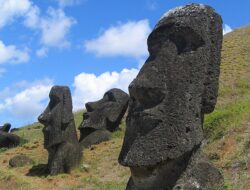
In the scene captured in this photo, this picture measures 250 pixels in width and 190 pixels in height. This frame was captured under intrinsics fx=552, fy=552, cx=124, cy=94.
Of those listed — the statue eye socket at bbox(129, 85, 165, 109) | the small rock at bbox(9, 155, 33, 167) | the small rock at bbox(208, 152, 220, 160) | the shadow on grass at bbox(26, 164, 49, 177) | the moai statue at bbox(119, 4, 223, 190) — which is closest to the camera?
the moai statue at bbox(119, 4, 223, 190)

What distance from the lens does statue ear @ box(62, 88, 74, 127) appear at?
20.8 m

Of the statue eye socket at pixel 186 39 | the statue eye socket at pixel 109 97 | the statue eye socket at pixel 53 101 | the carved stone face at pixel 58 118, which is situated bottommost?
the statue eye socket at pixel 186 39

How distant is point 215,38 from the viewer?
795cm

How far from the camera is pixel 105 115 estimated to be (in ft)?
82.8

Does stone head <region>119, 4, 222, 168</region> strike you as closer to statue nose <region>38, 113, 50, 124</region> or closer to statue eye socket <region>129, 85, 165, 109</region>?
statue eye socket <region>129, 85, 165, 109</region>

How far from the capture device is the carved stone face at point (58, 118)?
20.7 m

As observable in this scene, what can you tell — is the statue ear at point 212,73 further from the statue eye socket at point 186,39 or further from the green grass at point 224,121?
the green grass at point 224,121

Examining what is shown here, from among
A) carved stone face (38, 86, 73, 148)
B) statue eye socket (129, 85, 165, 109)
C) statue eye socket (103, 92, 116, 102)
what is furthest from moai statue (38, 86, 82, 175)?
statue eye socket (129, 85, 165, 109)

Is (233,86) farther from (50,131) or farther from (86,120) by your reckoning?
(50,131)

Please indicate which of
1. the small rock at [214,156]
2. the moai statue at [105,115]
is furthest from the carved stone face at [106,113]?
the small rock at [214,156]

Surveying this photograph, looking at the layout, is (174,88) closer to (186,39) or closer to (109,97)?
(186,39)

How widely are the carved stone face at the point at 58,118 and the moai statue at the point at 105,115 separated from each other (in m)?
3.56

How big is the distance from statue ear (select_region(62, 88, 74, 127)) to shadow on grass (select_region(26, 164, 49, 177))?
1868 millimetres

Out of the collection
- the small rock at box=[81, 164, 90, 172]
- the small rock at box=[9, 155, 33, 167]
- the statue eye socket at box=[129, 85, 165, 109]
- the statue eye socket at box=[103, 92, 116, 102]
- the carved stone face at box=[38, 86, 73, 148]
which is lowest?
the small rock at box=[81, 164, 90, 172]
